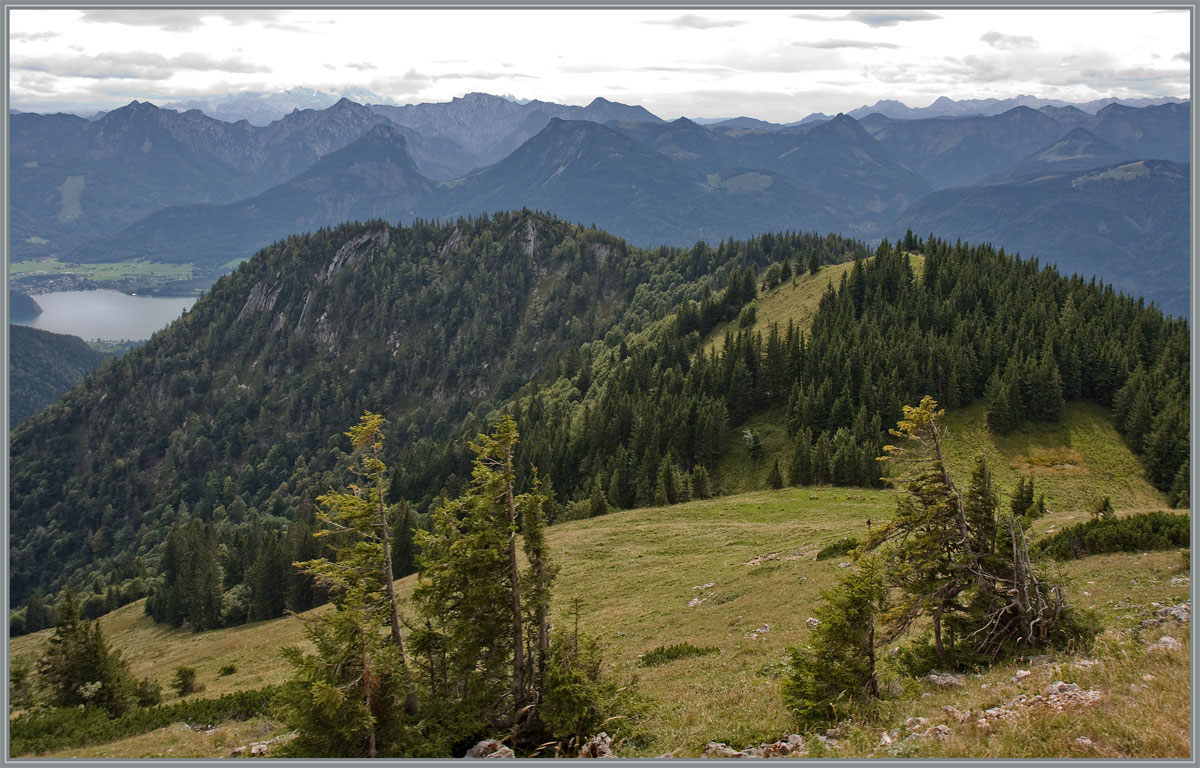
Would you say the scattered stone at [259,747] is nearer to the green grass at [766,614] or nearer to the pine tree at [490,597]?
the green grass at [766,614]

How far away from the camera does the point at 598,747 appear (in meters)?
23.4

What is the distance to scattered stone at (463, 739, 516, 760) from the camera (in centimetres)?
2367

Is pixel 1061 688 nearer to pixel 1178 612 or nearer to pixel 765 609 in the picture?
pixel 1178 612

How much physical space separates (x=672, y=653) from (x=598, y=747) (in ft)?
45.4

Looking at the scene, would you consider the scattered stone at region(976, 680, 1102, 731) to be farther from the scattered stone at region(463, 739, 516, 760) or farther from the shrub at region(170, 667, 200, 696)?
the shrub at region(170, 667, 200, 696)

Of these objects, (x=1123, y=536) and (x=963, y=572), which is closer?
(x=963, y=572)

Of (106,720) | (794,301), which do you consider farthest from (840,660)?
(794,301)

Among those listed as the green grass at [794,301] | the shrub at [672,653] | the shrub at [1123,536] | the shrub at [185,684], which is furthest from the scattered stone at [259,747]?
the green grass at [794,301]

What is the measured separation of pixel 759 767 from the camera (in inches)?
680

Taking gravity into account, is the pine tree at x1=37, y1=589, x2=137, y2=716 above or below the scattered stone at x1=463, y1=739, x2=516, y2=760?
below

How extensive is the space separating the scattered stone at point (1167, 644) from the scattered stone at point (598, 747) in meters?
17.5

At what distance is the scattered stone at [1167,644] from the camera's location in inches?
812

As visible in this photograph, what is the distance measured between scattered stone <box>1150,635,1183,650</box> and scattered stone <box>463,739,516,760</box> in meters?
21.2

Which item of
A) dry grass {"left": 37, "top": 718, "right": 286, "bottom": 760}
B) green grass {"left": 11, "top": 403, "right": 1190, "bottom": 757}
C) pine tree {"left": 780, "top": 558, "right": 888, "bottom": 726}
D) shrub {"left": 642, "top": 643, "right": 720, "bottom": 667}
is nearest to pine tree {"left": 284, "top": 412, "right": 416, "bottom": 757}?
dry grass {"left": 37, "top": 718, "right": 286, "bottom": 760}
